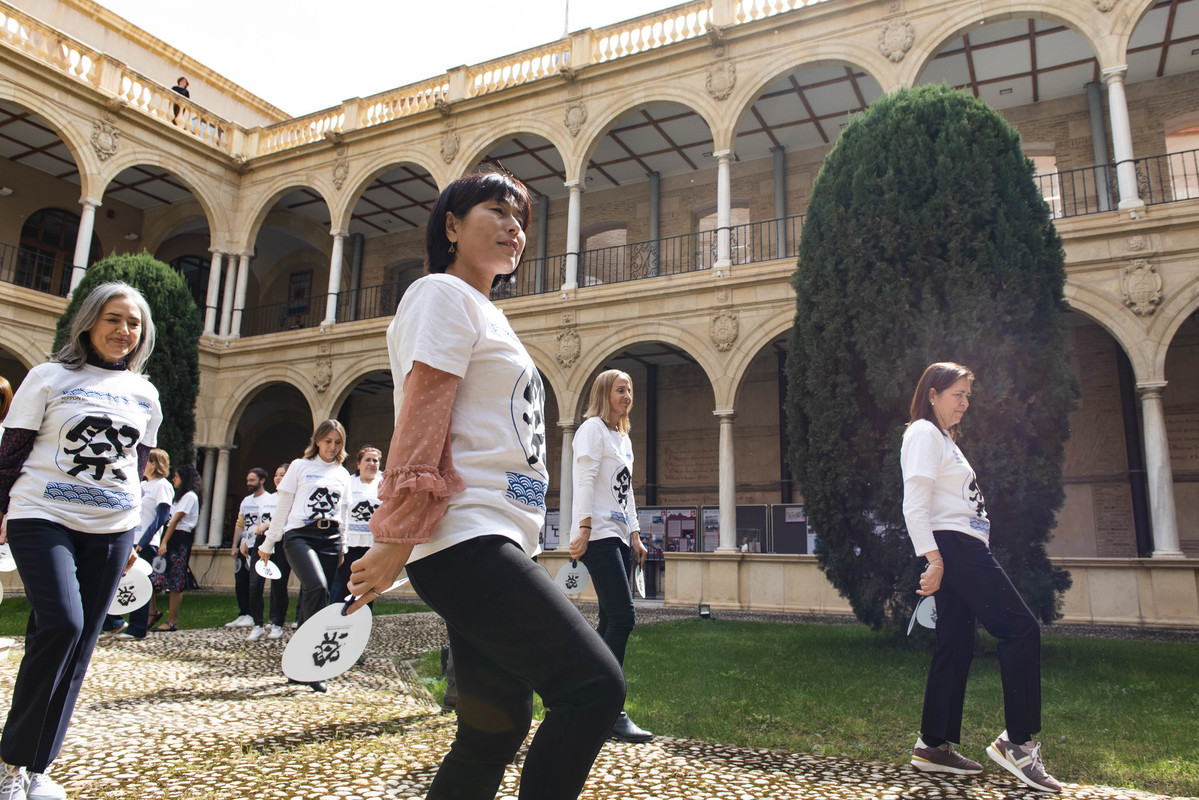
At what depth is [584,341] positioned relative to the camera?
15320 millimetres

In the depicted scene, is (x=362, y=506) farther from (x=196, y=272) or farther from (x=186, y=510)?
(x=196, y=272)

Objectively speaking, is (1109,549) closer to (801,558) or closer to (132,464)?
(801,558)

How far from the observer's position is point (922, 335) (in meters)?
6.86

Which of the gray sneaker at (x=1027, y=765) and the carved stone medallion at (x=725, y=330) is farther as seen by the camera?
the carved stone medallion at (x=725, y=330)

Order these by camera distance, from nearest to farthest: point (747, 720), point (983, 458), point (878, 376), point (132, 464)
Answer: point (132, 464) → point (747, 720) → point (983, 458) → point (878, 376)

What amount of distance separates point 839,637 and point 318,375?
1340 cm

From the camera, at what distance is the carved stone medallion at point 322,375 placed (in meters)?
17.8

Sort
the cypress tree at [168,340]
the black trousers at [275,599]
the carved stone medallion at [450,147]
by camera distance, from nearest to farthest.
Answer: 1. the black trousers at [275,599]
2. the cypress tree at [168,340]
3. the carved stone medallion at [450,147]

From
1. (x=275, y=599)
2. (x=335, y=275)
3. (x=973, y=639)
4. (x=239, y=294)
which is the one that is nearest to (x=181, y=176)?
(x=239, y=294)

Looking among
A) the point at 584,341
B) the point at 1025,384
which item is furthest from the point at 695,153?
the point at 1025,384

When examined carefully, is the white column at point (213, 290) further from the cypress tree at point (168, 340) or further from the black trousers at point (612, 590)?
the black trousers at point (612, 590)

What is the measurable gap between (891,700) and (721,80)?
12873 mm

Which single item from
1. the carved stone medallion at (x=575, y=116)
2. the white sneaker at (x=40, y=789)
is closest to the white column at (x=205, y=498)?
the carved stone medallion at (x=575, y=116)

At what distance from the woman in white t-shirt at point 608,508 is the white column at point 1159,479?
9762 millimetres
